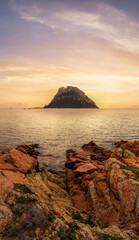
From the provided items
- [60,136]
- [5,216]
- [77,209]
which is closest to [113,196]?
[77,209]

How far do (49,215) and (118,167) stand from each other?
7.38 metres

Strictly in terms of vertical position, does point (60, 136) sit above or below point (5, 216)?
below

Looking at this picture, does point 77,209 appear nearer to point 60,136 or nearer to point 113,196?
point 113,196

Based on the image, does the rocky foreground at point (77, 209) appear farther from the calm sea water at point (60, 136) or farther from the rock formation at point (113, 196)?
the calm sea water at point (60, 136)

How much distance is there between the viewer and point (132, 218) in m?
9.17

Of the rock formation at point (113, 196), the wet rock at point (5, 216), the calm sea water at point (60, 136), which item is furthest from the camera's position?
the calm sea water at point (60, 136)

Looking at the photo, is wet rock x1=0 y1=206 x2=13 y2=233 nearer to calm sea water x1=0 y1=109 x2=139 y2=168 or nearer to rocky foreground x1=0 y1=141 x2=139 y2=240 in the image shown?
rocky foreground x1=0 y1=141 x2=139 y2=240

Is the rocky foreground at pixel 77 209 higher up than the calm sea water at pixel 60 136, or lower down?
higher up

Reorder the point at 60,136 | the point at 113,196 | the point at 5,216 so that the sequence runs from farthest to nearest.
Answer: the point at 60,136 < the point at 113,196 < the point at 5,216

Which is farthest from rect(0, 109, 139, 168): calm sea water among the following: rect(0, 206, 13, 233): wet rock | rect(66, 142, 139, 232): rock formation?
rect(0, 206, 13, 233): wet rock

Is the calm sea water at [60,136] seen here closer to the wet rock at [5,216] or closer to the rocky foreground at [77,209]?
the rocky foreground at [77,209]

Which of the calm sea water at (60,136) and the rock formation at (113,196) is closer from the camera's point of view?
the rock formation at (113,196)

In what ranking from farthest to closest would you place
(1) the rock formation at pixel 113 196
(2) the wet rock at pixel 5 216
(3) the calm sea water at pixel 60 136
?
1. (3) the calm sea water at pixel 60 136
2. (1) the rock formation at pixel 113 196
3. (2) the wet rock at pixel 5 216

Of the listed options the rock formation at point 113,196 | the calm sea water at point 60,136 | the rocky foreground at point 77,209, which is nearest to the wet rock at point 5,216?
the rocky foreground at point 77,209
